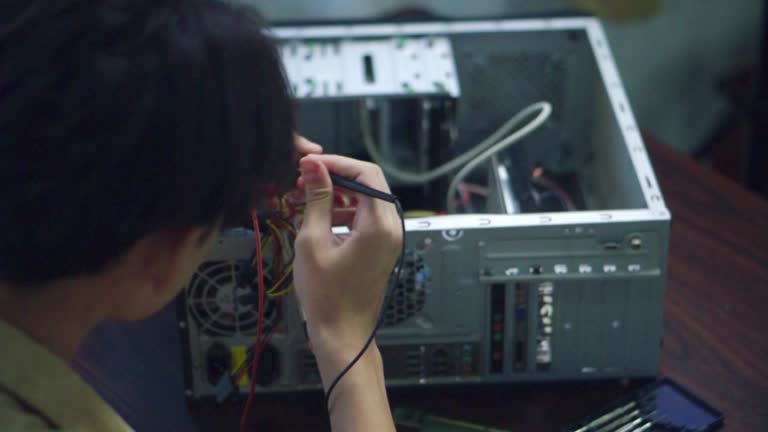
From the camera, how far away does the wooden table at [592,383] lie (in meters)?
1.18

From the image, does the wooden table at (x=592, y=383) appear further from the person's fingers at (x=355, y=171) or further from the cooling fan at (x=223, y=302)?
the person's fingers at (x=355, y=171)

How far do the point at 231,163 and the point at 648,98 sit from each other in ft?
7.13

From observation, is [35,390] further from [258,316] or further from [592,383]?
[592,383]

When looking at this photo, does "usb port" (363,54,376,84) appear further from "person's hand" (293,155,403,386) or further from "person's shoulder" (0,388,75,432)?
"person's shoulder" (0,388,75,432)

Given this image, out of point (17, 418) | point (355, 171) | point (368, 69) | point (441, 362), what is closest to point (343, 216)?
point (355, 171)

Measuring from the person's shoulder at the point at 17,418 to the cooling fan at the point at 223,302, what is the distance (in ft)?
1.17

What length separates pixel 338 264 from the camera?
1.00 m

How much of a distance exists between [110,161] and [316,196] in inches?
13.9

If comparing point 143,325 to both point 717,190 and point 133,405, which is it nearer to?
point 133,405

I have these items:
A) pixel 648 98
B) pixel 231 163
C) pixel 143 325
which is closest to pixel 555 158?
pixel 143 325

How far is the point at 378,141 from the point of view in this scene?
1.46 metres

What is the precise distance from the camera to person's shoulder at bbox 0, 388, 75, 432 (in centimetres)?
75

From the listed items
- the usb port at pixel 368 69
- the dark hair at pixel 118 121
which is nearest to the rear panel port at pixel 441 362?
the usb port at pixel 368 69

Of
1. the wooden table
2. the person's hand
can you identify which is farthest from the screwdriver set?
the person's hand
